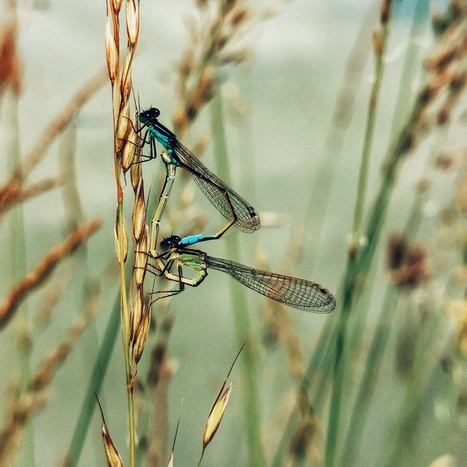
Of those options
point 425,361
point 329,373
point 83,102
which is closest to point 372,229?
point 329,373

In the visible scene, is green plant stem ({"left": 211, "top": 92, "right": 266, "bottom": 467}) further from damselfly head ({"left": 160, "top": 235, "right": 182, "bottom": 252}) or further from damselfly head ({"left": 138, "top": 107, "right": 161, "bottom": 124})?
damselfly head ({"left": 160, "top": 235, "right": 182, "bottom": 252})

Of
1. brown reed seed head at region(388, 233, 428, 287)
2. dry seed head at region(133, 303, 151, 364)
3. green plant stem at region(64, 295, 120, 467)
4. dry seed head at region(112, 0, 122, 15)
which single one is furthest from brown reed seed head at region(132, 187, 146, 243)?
brown reed seed head at region(388, 233, 428, 287)

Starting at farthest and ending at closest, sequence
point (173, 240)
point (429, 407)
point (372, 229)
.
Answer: point (429, 407)
point (372, 229)
point (173, 240)

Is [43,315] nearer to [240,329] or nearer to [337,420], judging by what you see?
[240,329]

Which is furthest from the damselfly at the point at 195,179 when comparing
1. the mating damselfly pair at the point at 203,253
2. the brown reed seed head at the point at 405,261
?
the brown reed seed head at the point at 405,261

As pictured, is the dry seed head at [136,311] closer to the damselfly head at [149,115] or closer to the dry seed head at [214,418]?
the dry seed head at [214,418]
